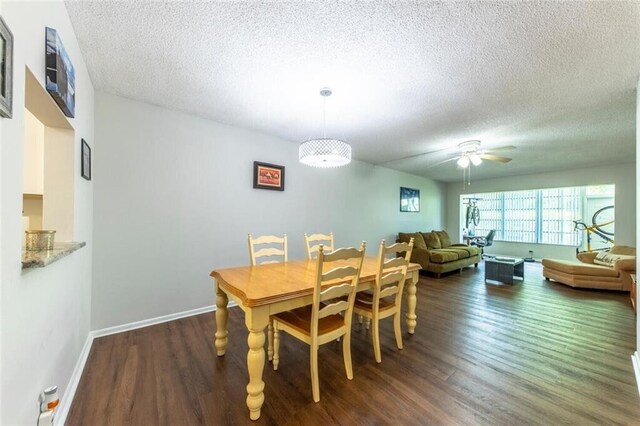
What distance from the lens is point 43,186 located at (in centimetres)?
170

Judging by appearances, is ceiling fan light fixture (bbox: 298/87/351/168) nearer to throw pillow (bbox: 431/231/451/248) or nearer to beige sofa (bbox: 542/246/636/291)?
beige sofa (bbox: 542/246/636/291)

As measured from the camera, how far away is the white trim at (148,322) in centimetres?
246

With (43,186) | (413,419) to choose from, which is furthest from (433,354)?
(43,186)

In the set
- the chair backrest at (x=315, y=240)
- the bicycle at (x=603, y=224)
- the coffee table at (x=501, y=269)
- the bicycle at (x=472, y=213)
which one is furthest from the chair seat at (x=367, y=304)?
the bicycle at (x=472, y=213)

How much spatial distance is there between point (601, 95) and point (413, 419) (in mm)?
3242

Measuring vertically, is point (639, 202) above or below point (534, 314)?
above

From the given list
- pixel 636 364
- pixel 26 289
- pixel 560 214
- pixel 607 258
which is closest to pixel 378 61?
pixel 26 289

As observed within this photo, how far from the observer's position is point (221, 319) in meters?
2.09

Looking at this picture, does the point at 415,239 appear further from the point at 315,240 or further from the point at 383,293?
the point at 383,293

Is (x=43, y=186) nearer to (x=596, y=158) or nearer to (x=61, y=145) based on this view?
(x=61, y=145)

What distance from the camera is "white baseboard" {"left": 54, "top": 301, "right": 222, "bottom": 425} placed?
1.47 meters

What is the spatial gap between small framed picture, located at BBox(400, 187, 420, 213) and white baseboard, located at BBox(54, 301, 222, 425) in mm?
4563

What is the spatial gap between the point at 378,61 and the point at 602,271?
5064 millimetres

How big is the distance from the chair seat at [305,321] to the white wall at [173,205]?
1650mm
